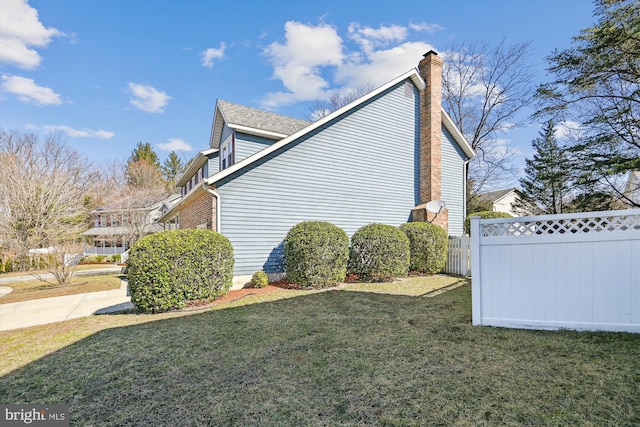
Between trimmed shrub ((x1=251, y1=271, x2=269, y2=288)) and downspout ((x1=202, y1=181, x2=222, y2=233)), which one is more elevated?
downspout ((x1=202, y1=181, x2=222, y2=233))

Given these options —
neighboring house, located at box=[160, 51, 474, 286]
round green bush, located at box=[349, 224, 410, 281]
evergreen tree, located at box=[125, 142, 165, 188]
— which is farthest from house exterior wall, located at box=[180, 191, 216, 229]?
evergreen tree, located at box=[125, 142, 165, 188]

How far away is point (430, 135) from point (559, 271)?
9.50 meters

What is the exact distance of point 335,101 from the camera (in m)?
26.7

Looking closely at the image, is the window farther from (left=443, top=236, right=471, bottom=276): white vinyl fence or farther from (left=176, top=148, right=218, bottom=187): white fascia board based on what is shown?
(left=443, top=236, right=471, bottom=276): white vinyl fence

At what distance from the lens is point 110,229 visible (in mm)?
30562

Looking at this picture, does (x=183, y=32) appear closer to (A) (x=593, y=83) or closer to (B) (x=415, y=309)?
(B) (x=415, y=309)

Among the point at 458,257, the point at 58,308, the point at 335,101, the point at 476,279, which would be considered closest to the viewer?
the point at 476,279

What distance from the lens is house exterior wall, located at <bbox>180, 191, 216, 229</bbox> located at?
367 inches

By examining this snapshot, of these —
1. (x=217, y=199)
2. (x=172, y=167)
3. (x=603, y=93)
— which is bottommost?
(x=217, y=199)

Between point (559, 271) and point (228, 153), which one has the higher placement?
point (228, 153)

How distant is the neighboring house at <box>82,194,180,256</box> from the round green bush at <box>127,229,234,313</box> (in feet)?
60.2

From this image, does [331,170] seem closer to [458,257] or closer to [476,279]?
[458,257]

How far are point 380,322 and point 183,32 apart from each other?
13532 millimetres

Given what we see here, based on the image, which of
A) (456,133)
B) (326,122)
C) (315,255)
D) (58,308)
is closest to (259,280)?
(315,255)
